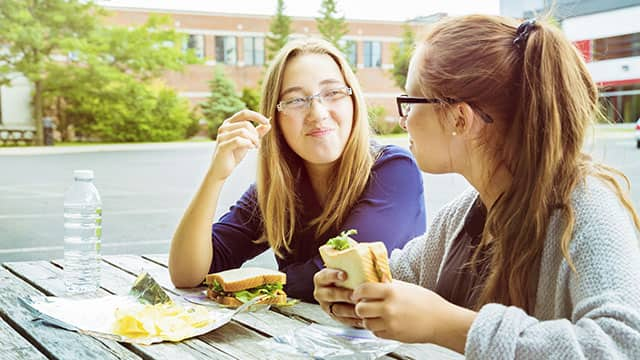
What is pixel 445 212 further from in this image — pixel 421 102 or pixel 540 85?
pixel 540 85

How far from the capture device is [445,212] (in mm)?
1543

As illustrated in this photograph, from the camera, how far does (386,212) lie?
189 cm

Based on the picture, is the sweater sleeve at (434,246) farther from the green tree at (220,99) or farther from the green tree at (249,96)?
the green tree at (249,96)

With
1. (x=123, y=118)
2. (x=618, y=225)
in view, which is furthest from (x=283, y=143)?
(x=123, y=118)

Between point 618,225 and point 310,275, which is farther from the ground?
point 618,225

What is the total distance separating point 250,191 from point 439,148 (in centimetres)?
94

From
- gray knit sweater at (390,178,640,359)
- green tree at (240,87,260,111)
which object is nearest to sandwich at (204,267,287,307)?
gray knit sweater at (390,178,640,359)

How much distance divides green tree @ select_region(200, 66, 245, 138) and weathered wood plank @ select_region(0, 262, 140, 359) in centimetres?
1452

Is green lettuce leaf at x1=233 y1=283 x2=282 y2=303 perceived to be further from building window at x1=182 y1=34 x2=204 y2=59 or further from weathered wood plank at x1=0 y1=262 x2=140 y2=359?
building window at x1=182 y1=34 x2=204 y2=59

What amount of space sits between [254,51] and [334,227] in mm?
15772

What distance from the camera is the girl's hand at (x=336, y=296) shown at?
125 cm

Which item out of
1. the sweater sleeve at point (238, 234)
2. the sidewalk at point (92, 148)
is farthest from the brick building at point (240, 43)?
the sweater sleeve at point (238, 234)

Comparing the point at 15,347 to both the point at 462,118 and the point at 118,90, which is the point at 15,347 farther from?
the point at 118,90

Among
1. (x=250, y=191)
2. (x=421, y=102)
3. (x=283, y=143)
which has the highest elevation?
(x=421, y=102)
